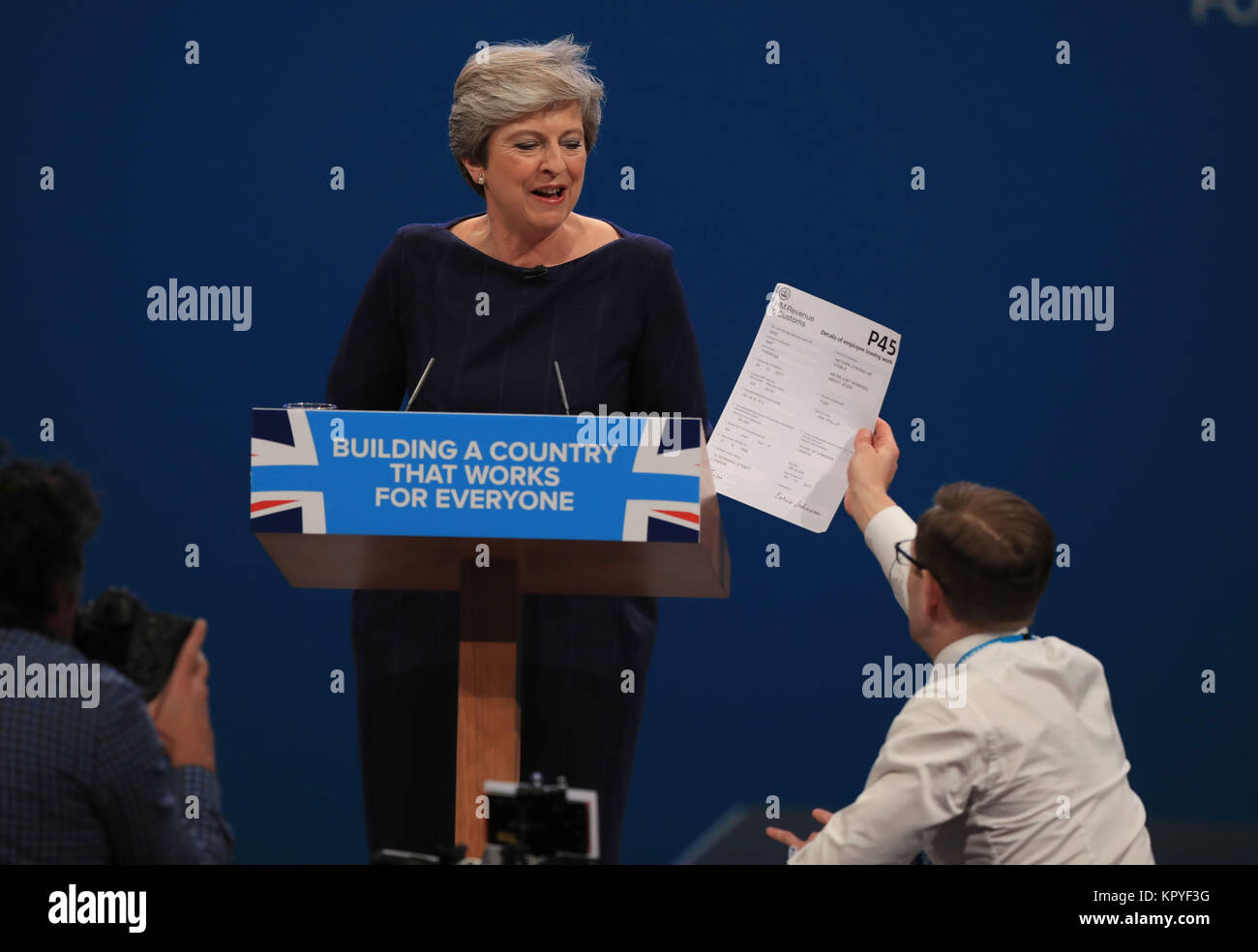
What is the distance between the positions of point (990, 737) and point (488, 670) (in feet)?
2.92

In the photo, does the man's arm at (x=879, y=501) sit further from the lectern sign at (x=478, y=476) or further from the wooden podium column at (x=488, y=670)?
the wooden podium column at (x=488, y=670)

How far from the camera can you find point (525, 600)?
114 inches

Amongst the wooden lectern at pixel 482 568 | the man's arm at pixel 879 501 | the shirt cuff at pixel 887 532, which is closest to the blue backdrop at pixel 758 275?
the man's arm at pixel 879 501

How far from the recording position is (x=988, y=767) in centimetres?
195

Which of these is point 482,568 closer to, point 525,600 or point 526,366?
point 525,600

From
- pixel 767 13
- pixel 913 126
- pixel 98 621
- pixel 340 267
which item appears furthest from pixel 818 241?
pixel 98 621

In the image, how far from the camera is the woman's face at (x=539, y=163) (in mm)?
→ 2904

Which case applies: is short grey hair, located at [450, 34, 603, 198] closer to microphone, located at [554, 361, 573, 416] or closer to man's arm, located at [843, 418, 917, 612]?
microphone, located at [554, 361, 573, 416]

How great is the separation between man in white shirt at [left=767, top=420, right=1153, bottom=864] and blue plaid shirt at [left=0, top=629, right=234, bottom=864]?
89cm

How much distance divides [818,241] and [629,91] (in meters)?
0.73

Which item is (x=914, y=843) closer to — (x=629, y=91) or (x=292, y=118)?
(x=629, y=91)

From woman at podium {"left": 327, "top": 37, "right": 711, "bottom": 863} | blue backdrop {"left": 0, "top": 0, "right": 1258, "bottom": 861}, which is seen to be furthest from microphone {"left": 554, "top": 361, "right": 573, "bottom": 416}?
blue backdrop {"left": 0, "top": 0, "right": 1258, "bottom": 861}

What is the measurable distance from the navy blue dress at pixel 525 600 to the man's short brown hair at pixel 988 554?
36.9 inches

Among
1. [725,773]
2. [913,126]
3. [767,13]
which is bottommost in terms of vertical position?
[725,773]
